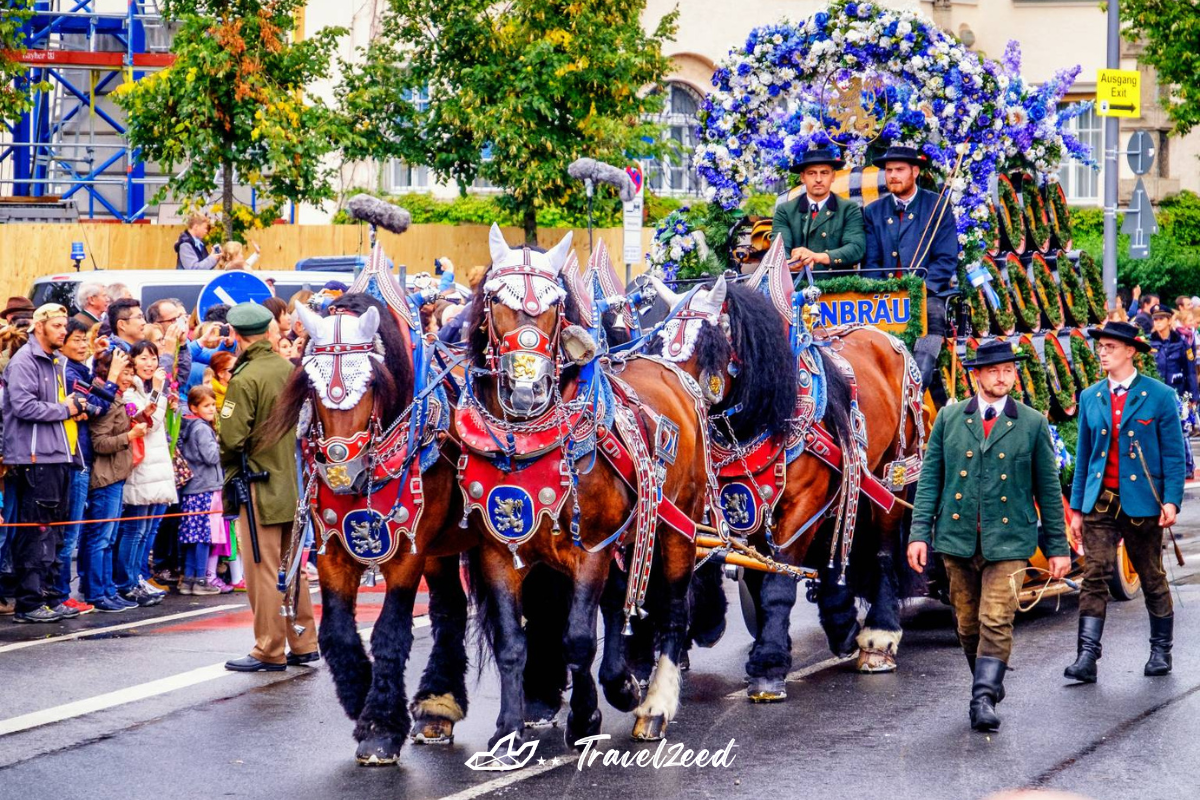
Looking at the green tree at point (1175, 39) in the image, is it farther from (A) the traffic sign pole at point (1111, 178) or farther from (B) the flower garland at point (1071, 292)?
(B) the flower garland at point (1071, 292)

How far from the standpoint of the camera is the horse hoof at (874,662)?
9.24m

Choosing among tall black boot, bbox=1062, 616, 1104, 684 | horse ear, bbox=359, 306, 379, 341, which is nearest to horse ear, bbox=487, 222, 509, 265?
horse ear, bbox=359, 306, 379, 341

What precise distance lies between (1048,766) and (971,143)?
553cm

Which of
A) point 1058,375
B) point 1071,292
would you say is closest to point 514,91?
point 1071,292

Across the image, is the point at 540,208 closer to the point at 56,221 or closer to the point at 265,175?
the point at 265,175

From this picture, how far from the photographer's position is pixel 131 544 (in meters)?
11.9

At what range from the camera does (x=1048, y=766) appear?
7230mm

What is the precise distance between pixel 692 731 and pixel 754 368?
1941 millimetres

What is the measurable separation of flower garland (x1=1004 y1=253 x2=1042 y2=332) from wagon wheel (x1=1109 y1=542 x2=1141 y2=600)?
63.8 inches

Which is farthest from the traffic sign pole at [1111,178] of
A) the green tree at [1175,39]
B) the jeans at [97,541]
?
the jeans at [97,541]

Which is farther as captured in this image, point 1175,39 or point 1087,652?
point 1175,39

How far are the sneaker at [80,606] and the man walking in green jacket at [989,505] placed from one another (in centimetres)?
584

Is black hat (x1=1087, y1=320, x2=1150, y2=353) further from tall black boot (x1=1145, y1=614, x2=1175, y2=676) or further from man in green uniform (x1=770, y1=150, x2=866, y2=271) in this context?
man in green uniform (x1=770, y1=150, x2=866, y2=271)

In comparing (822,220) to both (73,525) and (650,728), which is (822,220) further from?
(73,525)
